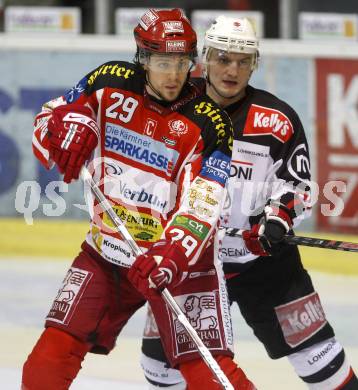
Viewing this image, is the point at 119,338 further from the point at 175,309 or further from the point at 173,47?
the point at 173,47

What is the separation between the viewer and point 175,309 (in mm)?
4047

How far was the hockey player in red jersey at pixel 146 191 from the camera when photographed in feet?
13.4

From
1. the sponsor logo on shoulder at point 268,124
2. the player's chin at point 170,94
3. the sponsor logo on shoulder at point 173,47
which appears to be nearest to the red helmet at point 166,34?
the sponsor logo on shoulder at point 173,47

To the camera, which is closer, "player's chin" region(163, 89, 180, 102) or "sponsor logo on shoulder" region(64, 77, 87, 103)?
"player's chin" region(163, 89, 180, 102)

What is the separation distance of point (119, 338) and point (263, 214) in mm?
1582

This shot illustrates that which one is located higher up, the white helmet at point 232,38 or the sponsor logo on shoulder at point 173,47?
the sponsor logo on shoulder at point 173,47

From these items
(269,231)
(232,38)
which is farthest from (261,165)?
(232,38)

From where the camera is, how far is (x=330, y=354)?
4.84 metres

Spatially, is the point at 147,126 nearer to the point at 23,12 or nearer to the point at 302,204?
the point at 302,204

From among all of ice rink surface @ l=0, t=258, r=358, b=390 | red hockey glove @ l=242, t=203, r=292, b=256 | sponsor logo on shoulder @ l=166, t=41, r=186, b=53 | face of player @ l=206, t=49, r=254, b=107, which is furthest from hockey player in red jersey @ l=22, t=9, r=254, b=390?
ice rink surface @ l=0, t=258, r=358, b=390

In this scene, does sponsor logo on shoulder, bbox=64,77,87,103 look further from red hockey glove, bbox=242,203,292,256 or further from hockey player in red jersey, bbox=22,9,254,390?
red hockey glove, bbox=242,203,292,256

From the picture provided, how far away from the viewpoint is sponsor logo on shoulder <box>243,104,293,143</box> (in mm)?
4730

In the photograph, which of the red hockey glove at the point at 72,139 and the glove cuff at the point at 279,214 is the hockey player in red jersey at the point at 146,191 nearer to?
the red hockey glove at the point at 72,139

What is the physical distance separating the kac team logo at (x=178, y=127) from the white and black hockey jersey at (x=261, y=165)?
2.02 feet
